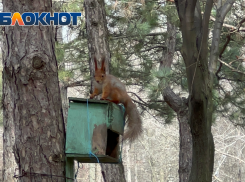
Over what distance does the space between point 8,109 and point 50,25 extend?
290 cm

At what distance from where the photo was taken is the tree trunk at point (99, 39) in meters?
4.80

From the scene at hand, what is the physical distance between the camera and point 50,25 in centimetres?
262

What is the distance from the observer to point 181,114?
587 centimetres

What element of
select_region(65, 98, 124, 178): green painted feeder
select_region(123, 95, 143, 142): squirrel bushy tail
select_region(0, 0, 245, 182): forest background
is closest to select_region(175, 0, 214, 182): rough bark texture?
select_region(123, 95, 143, 142): squirrel bushy tail

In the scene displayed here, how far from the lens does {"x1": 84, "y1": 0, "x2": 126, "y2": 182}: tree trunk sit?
15.7 ft

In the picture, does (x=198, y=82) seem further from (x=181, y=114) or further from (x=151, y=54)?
(x=151, y=54)

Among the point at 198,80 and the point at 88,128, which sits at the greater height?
the point at 198,80

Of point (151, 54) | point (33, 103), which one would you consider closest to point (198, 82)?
point (33, 103)

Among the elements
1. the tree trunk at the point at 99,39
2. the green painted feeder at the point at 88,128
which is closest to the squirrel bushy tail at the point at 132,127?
the green painted feeder at the point at 88,128

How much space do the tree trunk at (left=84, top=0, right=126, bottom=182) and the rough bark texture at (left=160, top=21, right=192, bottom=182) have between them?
1149mm

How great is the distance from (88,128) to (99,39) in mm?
2561

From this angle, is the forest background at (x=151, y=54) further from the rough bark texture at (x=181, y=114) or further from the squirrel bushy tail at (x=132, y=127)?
the squirrel bushy tail at (x=132, y=127)

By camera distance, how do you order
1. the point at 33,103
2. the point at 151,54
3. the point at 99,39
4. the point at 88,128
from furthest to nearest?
the point at 151,54
the point at 99,39
the point at 88,128
the point at 33,103

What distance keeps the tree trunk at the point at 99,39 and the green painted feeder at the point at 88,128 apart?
2.18m
